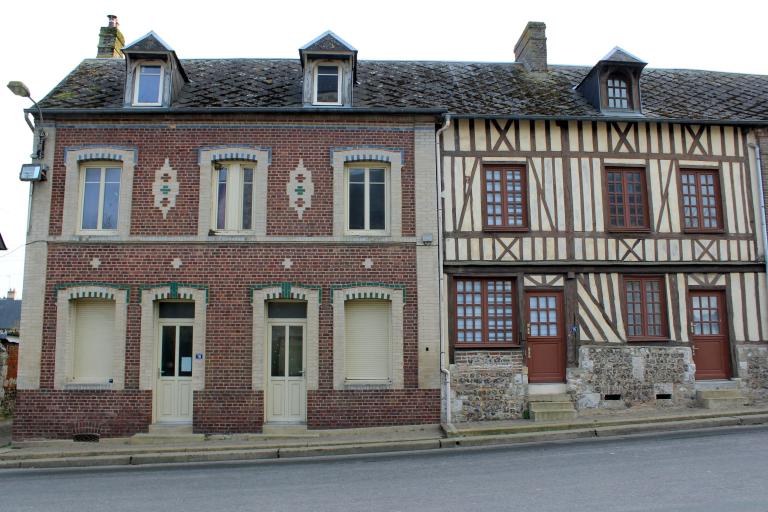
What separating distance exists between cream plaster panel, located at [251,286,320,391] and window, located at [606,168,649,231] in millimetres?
6493

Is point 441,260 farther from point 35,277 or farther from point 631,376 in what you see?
point 35,277

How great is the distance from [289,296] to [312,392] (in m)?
1.91

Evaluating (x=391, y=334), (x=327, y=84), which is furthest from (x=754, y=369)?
(x=327, y=84)

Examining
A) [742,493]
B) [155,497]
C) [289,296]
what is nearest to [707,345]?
[742,493]

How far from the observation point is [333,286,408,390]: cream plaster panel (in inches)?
450

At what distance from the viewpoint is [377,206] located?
1214 cm

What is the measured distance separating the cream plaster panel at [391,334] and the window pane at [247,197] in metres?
2.32

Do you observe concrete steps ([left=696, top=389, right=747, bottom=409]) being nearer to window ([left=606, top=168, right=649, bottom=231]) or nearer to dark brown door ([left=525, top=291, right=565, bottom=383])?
dark brown door ([left=525, top=291, right=565, bottom=383])

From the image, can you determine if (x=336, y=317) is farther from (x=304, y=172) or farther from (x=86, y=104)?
(x=86, y=104)

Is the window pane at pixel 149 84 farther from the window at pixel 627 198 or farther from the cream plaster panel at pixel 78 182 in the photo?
the window at pixel 627 198

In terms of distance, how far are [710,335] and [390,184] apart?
746cm

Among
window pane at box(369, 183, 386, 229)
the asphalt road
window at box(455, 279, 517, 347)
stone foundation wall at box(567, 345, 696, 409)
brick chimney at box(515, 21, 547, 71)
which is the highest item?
brick chimney at box(515, 21, 547, 71)

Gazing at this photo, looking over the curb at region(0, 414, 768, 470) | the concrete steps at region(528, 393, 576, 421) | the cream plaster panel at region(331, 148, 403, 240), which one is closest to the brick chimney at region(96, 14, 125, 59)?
the cream plaster panel at region(331, 148, 403, 240)

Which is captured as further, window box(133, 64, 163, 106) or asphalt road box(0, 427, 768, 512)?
window box(133, 64, 163, 106)
